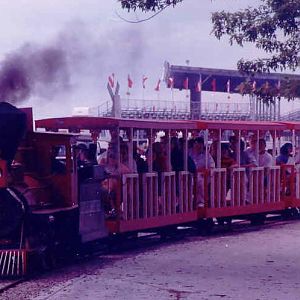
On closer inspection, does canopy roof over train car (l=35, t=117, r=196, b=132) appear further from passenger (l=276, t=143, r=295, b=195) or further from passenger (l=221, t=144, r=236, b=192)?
passenger (l=276, t=143, r=295, b=195)

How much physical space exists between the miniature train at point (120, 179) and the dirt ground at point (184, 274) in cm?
65

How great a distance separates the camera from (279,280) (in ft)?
38.1

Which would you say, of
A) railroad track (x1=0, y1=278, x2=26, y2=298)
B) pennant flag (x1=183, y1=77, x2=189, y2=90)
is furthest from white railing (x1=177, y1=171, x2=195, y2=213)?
pennant flag (x1=183, y1=77, x2=189, y2=90)

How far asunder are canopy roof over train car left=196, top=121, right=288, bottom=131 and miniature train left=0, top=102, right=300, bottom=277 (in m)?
0.03

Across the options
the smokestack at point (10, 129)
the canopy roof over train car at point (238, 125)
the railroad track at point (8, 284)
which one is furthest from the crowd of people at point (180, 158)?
the railroad track at point (8, 284)

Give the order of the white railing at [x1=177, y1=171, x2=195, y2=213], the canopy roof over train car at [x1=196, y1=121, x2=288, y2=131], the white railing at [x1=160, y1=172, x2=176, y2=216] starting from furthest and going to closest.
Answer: the canopy roof over train car at [x1=196, y1=121, x2=288, y2=131] < the white railing at [x1=177, y1=171, x2=195, y2=213] < the white railing at [x1=160, y1=172, x2=176, y2=216]

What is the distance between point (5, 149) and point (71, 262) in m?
2.37

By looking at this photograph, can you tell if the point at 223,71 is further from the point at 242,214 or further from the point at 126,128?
the point at 126,128

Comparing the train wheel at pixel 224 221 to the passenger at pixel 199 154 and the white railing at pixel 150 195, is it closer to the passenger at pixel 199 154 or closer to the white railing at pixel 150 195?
the passenger at pixel 199 154

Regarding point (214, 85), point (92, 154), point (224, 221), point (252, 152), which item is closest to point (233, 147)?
point (252, 152)

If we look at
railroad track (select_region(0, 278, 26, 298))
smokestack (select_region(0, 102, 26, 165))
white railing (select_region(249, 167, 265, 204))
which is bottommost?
railroad track (select_region(0, 278, 26, 298))

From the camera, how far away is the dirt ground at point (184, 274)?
1063cm

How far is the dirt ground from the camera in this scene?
1063cm

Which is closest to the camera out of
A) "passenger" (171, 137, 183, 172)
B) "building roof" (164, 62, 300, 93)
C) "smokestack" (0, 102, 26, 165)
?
"smokestack" (0, 102, 26, 165)
